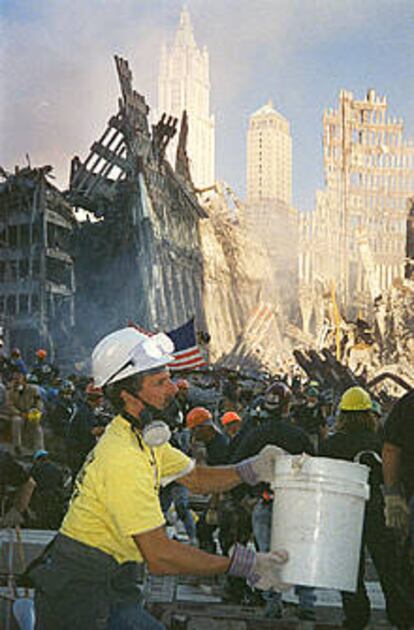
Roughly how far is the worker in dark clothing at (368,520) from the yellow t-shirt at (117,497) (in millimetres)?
2943

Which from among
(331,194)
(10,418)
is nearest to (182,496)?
(10,418)

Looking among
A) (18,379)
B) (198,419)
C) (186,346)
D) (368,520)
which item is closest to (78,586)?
(368,520)

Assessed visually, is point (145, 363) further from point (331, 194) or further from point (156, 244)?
point (331, 194)

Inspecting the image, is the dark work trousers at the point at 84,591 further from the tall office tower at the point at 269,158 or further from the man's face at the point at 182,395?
the tall office tower at the point at 269,158

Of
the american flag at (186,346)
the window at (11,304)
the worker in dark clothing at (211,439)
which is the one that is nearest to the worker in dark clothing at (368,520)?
the worker in dark clothing at (211,439)

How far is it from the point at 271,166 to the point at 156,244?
4970 centimetres

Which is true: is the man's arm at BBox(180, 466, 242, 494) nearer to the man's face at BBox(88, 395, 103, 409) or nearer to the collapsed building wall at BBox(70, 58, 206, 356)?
the man's face at BBox(88, 395, 103, 409)

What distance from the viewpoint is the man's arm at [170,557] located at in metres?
2.92

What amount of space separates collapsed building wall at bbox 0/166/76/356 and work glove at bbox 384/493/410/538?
95.2ft

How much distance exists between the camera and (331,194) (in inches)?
3440

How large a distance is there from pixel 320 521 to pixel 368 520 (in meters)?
3.03

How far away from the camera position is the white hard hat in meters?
3.19

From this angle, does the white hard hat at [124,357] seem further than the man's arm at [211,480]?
No

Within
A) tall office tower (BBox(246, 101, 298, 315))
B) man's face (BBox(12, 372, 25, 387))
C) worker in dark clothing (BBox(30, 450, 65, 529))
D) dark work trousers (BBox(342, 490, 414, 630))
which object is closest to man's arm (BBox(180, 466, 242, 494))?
dark work trousers (BBox(342, 490, 414, 630))
